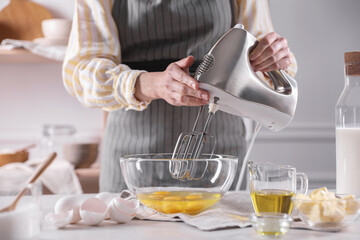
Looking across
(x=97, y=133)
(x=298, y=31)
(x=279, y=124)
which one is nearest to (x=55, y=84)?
(x=97, y=133)

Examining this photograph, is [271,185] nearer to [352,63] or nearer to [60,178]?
[352,63]

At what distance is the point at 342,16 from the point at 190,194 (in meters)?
2.06

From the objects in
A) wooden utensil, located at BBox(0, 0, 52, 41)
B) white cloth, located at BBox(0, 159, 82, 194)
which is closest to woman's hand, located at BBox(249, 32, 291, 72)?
white cloth, located at BBox(0, 159, 82, 194)

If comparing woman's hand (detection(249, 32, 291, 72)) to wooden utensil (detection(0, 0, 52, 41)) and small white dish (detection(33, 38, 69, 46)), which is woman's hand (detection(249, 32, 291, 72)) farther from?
wooden utensil (detection(0, 0, 52, 41))

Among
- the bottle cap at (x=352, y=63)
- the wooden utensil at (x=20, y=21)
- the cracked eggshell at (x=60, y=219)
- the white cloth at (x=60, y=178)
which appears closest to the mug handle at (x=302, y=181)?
the bottle cap at (x=352, y=63)

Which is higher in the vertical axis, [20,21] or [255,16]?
[20,21]

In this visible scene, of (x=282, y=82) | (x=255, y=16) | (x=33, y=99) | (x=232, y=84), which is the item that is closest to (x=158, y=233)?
(x=232, y=84)

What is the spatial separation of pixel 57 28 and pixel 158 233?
5.66 ft

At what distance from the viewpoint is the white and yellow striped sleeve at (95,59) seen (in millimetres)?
1244

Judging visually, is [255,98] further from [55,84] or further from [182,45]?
[55,84]

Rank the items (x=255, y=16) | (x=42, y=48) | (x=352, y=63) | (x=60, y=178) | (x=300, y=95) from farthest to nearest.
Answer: (x=300, y=95) → (x=42, y=48) → (x=60, y=178) → (x=255, y=16) → (x=352, y=63)

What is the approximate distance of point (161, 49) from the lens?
4.33ft

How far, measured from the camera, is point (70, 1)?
2502 millimetres

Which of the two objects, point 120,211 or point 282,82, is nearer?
point 120,211
